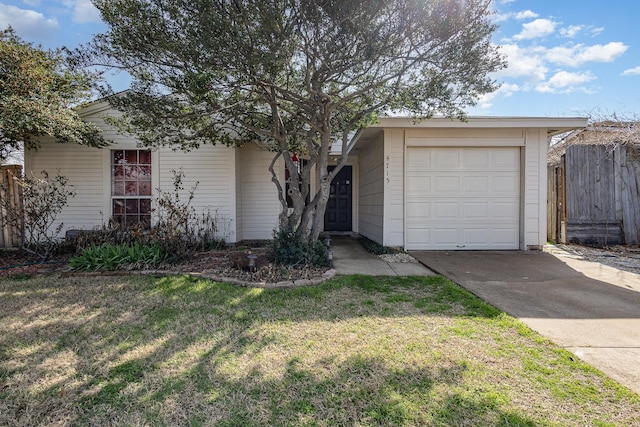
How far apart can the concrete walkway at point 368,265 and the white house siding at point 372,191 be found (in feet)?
3.14

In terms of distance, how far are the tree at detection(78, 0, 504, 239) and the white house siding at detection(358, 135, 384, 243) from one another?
1877 mm

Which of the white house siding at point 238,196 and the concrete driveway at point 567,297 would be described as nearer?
the concrete driveway at point 567,297

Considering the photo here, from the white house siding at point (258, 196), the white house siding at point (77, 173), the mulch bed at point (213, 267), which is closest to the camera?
the mulch bed at point (213, 267)

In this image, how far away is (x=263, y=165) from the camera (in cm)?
834

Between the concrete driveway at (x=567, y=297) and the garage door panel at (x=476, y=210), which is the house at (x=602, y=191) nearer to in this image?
the concrete driveway at (x=567, y=297)

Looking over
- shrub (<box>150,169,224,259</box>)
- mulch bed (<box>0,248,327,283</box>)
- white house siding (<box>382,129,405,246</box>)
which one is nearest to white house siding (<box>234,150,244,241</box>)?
shrub (<box>150,169,224,259</box>)

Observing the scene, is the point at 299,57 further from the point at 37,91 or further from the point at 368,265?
the point at 37,91

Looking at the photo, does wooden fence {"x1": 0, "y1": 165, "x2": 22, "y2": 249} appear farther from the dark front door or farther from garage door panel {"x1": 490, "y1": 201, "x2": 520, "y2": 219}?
garage door panel {"x1": 490, "y1": 201, "x2": 520, "y2": 219}

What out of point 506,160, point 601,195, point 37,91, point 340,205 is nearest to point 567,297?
point 506,160

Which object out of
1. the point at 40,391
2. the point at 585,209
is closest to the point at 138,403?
the point at 40,391

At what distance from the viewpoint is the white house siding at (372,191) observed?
7383 mm

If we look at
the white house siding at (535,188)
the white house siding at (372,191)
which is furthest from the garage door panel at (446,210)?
the white house siding at (535,188)

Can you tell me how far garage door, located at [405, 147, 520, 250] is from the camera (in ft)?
23.0

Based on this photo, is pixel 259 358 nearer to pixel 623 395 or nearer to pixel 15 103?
pixel 623 395
